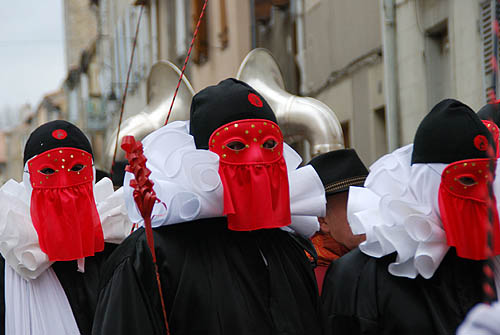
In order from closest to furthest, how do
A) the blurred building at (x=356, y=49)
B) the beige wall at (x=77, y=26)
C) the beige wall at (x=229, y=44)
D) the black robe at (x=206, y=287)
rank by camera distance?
1. the black robe at (x=206, y=287)
2. the blurred building at (x=356, y=49)
3. the beige wall at (x=229, y=44)
4. the beige wall at (x=77, y=26)

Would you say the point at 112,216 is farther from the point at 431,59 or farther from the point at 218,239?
the point at 431,59

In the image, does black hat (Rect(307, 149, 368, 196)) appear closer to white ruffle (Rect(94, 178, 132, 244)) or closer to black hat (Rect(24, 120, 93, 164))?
white ruffle (Rect(94, 178, 132, 244))

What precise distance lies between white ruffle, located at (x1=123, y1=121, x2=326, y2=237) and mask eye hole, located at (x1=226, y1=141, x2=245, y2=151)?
0.07 meters

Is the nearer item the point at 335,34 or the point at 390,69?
the point at 390,69

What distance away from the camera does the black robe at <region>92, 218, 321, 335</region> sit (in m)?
3.42

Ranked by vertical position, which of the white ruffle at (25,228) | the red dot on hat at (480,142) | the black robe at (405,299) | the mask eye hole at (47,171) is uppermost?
the red dot on hat at (480,142)

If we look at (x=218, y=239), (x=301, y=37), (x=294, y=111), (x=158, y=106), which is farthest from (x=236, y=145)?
(x=301, y=37)

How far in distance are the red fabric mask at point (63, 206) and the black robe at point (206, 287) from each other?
1.15 meters

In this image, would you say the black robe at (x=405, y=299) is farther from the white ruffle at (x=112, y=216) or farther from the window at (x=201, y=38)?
the window at (x=201, y=38)

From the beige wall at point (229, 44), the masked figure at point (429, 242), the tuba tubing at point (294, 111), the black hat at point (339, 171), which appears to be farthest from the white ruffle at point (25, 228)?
the beige wall at point (229, 44)

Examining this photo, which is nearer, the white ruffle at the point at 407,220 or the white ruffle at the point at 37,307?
the white ruffle at the point at 407,220

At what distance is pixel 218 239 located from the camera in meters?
3.65

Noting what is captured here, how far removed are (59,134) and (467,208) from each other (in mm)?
2365

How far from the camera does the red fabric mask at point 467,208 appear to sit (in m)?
3.32
